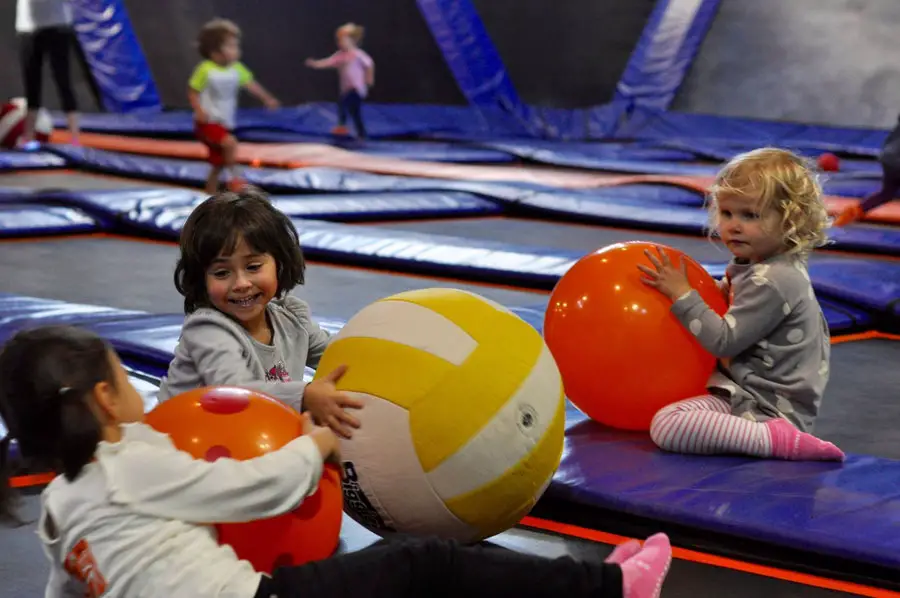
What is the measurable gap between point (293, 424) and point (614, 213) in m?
5.15

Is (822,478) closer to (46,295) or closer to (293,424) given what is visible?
(293,424)

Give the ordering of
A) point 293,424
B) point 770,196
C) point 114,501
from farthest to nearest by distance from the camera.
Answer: point 770,196
point 293,424
point 114,501

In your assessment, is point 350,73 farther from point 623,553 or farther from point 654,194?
point 623,553

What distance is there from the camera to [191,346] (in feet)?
8.00

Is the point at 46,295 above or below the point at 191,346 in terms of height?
below

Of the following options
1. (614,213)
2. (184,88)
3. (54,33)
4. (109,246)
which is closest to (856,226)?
(614,213)

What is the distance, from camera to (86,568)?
177cm

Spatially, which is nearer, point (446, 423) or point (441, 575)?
point (441, 575)

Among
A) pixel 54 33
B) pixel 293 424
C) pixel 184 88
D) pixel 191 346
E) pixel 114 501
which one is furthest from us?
pixel 184 88

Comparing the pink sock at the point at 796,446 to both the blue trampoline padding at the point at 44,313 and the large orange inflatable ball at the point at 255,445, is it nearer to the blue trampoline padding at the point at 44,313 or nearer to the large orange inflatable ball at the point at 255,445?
the large orange inflatable ball at the point at 255,445

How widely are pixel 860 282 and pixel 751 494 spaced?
253cm

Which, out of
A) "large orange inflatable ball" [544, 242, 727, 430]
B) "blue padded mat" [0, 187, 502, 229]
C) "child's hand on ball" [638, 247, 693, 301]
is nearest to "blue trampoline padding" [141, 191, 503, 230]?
"blue padded mat" [0, 187, 502, 229]

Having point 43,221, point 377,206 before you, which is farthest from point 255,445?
point 377,206

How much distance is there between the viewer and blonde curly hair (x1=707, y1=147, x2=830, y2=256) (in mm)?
2807
